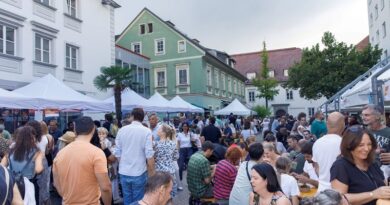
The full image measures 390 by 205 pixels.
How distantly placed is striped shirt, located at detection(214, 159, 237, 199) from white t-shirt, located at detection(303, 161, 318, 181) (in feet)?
4.39

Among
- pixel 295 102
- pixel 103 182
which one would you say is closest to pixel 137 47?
pixel 295 102

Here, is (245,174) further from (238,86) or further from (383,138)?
(238,86)

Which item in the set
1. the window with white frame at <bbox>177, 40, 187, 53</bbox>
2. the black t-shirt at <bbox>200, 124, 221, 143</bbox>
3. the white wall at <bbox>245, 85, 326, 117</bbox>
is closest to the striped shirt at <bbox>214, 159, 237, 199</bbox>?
the black t-shirt at <bbox>200, 124, 221, 143</bbox>

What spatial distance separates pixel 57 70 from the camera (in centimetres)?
1747

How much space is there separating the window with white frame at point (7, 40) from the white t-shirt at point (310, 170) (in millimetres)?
12880

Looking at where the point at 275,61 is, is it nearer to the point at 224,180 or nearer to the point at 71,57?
the point at 71,57

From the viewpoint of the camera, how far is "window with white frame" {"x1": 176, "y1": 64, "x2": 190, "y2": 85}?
117ft

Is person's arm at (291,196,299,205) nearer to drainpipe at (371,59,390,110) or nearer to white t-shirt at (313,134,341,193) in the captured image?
white t-shirt at (313,134,341,193)

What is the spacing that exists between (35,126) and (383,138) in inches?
204

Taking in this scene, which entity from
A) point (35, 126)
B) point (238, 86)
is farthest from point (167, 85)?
point (35, 126)

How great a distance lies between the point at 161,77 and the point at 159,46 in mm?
3050

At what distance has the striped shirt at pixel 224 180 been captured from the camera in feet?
18.4

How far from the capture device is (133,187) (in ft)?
19.8

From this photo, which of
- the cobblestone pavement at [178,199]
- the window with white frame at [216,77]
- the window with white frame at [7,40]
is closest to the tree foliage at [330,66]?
the window with white frame at [216,77]
